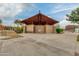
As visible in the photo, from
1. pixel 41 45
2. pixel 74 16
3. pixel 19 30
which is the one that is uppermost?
pixel 74 16

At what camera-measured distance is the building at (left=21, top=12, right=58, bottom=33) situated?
1.63 m

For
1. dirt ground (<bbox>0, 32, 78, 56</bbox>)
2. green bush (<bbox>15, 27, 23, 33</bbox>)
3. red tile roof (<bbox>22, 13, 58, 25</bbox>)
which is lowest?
dirt ground (<bbox>0, 32, 78, 56</bbox>)

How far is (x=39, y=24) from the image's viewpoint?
5.45 feet

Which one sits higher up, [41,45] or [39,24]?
[39,24]

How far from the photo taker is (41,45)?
1616 mm

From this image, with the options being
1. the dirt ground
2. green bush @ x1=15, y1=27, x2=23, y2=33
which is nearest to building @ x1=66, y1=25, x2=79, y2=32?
the dirt ground

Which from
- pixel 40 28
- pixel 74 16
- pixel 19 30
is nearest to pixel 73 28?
pixel 74 16

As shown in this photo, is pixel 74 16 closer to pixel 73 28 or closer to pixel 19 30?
pixel 73 28

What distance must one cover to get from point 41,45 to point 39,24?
177 millimetres

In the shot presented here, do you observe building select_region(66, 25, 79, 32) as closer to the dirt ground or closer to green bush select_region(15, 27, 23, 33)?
the dirt ground

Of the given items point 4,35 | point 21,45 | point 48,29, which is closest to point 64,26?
point 48,29

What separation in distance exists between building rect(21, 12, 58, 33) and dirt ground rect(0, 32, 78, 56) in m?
0.05

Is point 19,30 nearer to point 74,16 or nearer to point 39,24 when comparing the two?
point 39,24

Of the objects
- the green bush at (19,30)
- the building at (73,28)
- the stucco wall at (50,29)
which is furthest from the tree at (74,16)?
the green bush at (19,30)
